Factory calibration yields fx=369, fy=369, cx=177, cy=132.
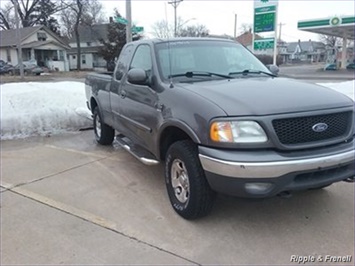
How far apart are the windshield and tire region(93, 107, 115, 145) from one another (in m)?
2.47

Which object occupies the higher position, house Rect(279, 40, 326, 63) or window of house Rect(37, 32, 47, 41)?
window of house Rect(37, 32, 47, 41)

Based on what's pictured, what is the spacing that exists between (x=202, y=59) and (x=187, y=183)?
5.56 feet

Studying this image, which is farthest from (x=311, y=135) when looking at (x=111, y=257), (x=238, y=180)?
(x=111, y=257)

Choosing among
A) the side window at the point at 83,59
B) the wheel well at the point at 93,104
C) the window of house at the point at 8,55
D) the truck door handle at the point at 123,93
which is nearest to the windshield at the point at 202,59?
the truck door handle at the point at 123,93

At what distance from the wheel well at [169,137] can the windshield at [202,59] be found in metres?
0.68

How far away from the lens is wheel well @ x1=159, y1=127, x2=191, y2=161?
392 centimetres

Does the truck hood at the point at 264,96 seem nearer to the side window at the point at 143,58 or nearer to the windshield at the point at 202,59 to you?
the windshield at the point at 202,59

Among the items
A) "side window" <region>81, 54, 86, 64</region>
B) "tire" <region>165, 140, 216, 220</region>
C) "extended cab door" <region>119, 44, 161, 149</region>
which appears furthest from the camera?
"side window" <region>81, 54, 86, 64</region>

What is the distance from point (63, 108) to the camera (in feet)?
28.8

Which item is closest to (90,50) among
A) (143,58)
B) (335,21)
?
(335,21)

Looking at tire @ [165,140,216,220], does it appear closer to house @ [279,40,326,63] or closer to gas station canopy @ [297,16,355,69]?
gas station canopy @ [297,16,355,69]

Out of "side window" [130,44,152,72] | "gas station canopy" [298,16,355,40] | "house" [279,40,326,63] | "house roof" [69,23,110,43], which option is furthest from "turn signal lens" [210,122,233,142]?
"house" [279,40,326,63]

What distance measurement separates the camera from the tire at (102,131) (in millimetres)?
6758

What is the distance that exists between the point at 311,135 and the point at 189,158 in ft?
3.74
